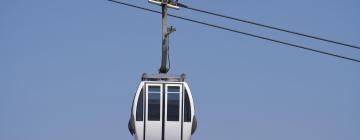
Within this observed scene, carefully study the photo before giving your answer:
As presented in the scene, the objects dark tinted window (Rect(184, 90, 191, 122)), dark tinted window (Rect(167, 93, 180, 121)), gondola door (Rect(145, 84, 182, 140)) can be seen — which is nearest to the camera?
gondola door (Rect(145, 84, 182, 140))

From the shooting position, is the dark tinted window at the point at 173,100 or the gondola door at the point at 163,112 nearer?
the gondola door at the point at 163,112

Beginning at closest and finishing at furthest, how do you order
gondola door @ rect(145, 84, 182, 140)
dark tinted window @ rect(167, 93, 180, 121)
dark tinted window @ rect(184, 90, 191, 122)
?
gondola door @ rect(145, 84, 182, 140) < dark tinted window @ rect(167, 93, 180, 121) < dark tinted window @ rect(184, 90, 191, 122)

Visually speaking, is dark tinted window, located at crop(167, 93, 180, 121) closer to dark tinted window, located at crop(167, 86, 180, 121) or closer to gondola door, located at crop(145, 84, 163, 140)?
dark tinted window, located at crop(167, 86, 180, 121)

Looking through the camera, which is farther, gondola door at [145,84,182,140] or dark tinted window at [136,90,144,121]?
dark tinted window at [136,90,144,121]

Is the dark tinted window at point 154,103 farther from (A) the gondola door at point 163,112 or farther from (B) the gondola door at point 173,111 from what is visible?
(B) the gondola door at point 173,111

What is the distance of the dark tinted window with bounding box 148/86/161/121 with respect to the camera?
27562 mm

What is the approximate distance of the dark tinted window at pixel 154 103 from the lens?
2756cm

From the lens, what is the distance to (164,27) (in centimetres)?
2894

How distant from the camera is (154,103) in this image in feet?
90.8

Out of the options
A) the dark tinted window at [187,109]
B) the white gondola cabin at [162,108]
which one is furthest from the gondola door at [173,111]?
the dark tinted window at [187,109]

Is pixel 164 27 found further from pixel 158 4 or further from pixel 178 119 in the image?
pixel 178 119

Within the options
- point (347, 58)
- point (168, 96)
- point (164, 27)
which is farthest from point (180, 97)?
point (347, 58)

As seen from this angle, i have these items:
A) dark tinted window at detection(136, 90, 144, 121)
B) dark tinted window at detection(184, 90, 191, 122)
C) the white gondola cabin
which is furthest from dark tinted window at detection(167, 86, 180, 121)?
dark tinted window at detection(136, 90, 144, 121)

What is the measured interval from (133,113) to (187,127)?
5.15ft
